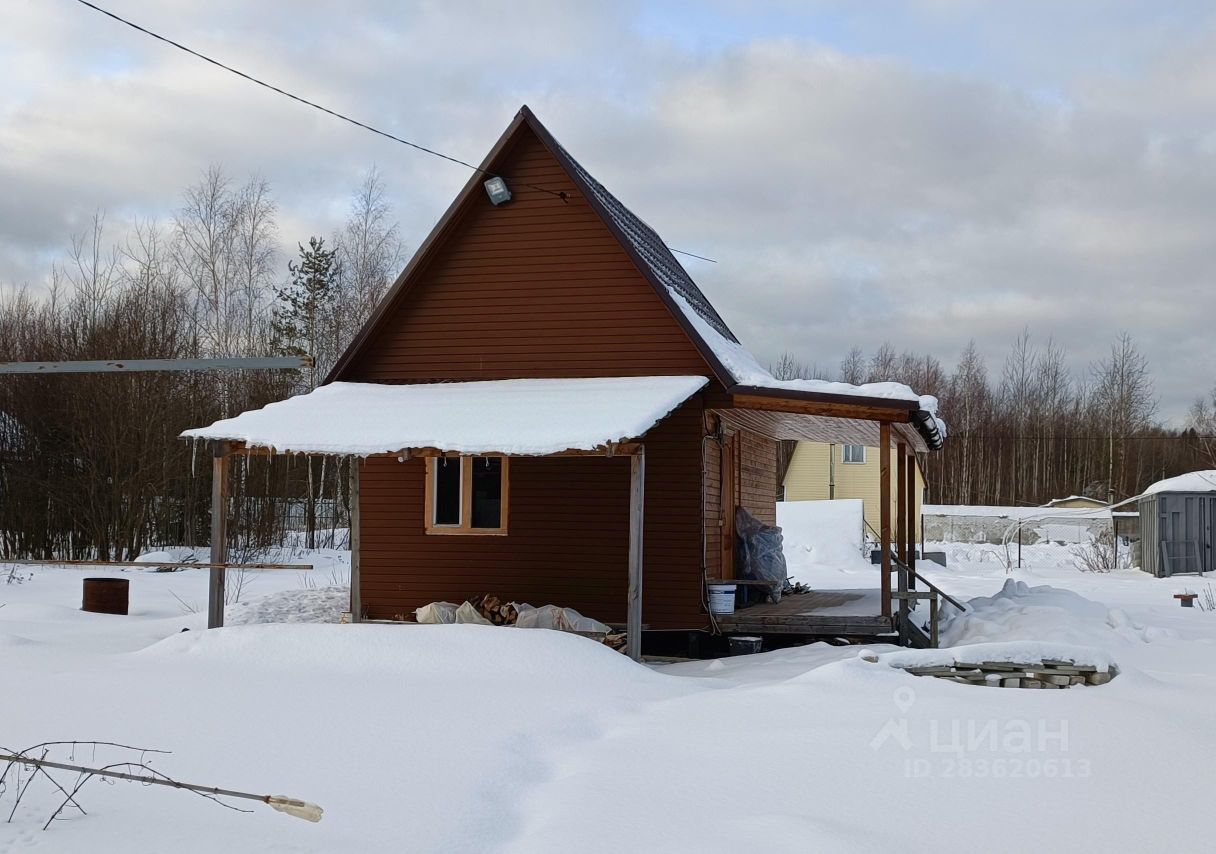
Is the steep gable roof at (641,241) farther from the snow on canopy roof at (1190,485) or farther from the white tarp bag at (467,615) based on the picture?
the snow on canopy roof at (1190,485)

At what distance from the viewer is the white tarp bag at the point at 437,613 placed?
1165 centimetres

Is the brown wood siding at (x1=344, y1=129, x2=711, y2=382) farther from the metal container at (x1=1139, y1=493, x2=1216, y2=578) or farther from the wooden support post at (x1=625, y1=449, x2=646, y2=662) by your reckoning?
the metal container at (x1=1139, y1=493, x2=1216, y2=578)

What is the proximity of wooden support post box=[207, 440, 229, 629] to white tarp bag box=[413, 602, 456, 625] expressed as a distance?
2049 mm

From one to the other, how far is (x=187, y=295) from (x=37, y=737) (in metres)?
26.1

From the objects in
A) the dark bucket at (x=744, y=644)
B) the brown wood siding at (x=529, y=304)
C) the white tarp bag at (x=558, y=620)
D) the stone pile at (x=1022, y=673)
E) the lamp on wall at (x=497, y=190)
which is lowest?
the dark bucket at (x=744, y=644)

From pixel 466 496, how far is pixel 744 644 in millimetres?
3660

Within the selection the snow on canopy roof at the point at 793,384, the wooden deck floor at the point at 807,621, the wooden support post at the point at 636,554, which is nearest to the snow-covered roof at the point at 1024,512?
the snow on canopy roof at the point at 793,384

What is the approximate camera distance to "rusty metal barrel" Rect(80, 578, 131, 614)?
47.8ft

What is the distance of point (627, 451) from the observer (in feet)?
33.1

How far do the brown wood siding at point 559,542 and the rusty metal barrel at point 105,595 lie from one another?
3966 mm

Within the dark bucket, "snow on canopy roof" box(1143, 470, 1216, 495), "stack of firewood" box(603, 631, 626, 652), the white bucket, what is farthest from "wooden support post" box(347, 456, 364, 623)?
"snow on canopy roof" box(1143, 470, 1216, 495)
